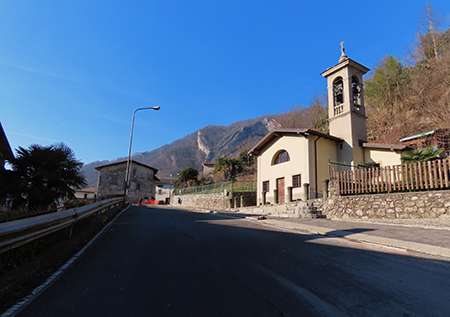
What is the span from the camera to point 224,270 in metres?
4.11

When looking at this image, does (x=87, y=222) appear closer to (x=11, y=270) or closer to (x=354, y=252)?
(x=11, y=270)

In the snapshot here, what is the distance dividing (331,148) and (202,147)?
13466 cm

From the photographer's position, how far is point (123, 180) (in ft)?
163

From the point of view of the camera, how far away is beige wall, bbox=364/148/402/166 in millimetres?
16734

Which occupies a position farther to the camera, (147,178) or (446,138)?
(147,178)

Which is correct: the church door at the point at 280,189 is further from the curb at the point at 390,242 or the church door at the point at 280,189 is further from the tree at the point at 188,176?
the tree at the point at 188,176

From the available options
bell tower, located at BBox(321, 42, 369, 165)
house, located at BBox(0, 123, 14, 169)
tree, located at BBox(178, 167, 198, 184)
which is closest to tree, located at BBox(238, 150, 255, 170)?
tree, located at BBox(178, 167, 198, 184)

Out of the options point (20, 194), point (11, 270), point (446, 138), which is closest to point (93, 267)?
point (11, 270)

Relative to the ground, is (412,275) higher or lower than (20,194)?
lower

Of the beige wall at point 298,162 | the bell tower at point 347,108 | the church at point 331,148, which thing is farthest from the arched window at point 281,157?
the bell tower at point 347,108

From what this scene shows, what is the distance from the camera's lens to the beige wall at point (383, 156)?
16734mm

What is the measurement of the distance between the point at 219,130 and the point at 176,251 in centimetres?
16560

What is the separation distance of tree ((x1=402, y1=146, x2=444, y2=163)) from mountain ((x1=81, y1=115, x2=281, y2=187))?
10538 cm

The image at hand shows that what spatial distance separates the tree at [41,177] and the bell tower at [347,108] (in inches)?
694
